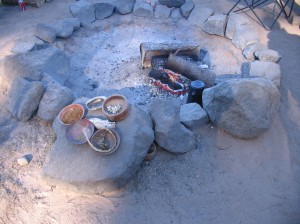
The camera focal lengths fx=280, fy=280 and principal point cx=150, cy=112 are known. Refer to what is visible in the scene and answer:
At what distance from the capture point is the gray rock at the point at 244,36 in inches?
237

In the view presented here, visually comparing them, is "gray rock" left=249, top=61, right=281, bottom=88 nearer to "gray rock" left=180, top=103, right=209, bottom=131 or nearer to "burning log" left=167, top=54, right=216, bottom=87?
"burning log" left=167, top=54, right=216, bottom=87

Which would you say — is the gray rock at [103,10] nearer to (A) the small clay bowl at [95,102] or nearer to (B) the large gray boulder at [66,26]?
(B) the large gray boulder at [66,26]

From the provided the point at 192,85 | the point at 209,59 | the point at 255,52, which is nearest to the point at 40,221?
the point at 192,85

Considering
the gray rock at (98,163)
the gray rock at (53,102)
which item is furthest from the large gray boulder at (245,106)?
the gray rock at (53,102)

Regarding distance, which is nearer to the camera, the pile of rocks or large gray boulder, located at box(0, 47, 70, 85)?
large gray boulder, located at box(0, 47, 70, 85)

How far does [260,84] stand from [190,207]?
204cm

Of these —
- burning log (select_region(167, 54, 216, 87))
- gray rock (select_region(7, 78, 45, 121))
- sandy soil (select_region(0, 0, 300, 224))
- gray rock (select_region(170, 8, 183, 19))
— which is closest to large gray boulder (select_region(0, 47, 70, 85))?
sandy soil (select_region(0, 0, 300, 224))

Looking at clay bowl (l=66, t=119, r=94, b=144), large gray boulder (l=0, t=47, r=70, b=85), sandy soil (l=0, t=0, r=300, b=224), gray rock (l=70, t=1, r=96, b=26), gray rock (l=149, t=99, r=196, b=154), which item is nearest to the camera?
sandy soil (l=0, t=0, r=300, b=224)

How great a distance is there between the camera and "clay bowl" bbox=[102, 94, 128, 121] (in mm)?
3773

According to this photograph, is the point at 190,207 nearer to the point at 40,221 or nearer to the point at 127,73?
the point at 40,221

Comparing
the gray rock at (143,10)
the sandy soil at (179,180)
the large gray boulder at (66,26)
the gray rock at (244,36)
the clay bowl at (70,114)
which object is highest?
the clay bowl at (70,114)

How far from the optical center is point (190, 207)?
11.6 feet

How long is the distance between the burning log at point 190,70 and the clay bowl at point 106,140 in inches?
84.6

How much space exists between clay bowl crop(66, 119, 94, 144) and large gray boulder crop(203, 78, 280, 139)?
73.6 inches
